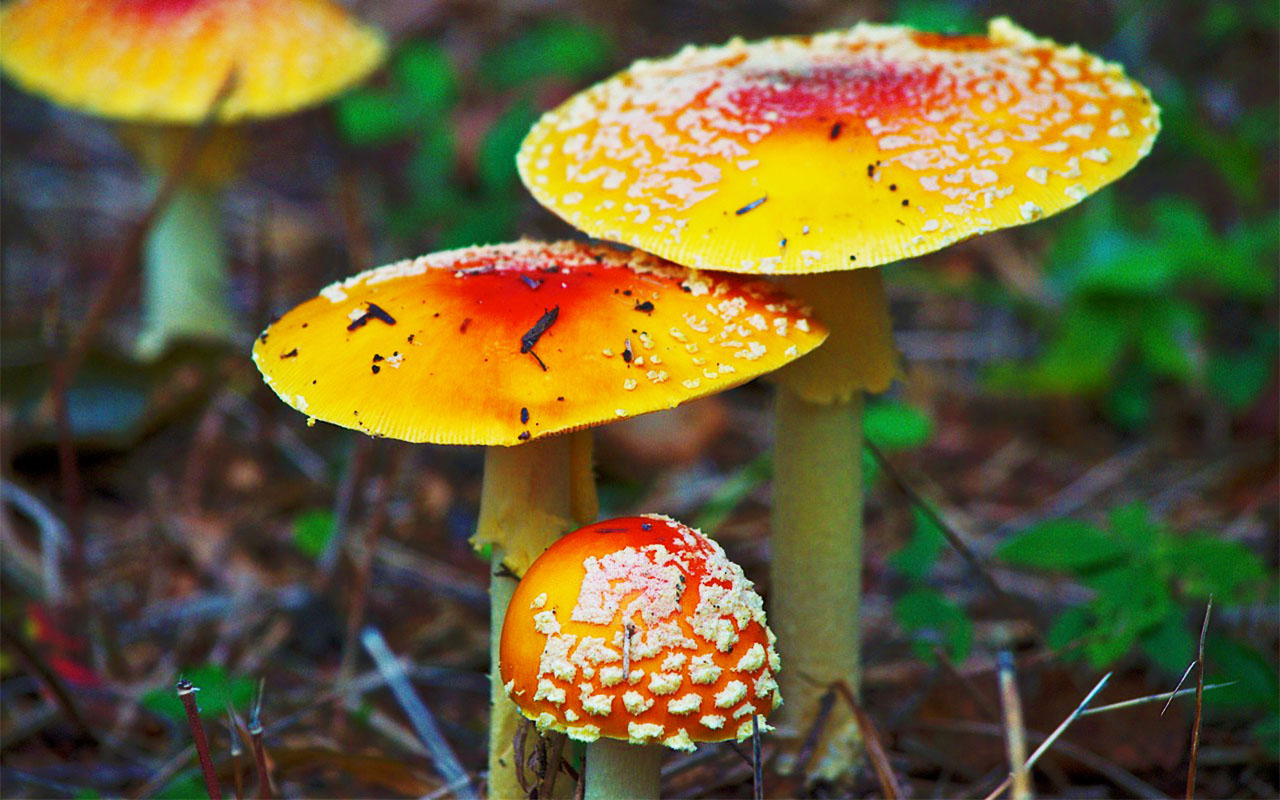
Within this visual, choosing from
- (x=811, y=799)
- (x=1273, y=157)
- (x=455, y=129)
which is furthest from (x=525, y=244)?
(x=1273, y=157)

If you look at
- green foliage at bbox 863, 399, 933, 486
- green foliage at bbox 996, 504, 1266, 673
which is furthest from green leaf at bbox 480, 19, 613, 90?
green foliage at bbox 996, 504, 1266, 673

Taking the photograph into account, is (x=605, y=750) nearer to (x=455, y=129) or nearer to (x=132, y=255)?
(x=132, y=255)

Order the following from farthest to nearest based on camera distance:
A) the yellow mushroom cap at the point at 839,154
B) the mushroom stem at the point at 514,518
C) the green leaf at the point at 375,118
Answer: the green leaf at the point at 375,118 → the mushroom stem at the point at 514,518 → the yellow mushroom cap at the point at 839,154

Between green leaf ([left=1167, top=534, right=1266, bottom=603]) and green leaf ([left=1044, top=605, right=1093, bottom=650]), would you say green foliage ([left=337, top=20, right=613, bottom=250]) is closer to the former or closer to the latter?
green leaf ([left=1044, top=605, right=1093, bottom=650])

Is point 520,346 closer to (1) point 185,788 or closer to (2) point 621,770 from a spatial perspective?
(2) point 621,770

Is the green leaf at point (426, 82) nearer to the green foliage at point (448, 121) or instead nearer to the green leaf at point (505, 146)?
the green foliage at point (448, 121)

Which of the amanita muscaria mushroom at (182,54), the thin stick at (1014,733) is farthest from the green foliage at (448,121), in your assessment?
the thin stick at (1014,733)
